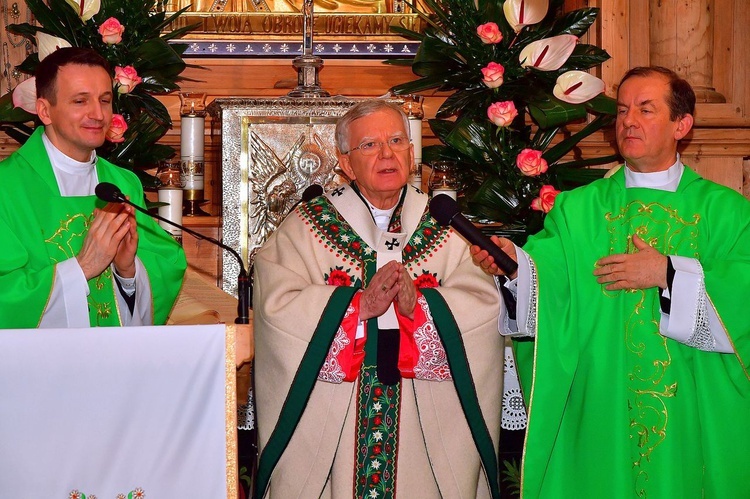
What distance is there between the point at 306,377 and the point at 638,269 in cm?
129

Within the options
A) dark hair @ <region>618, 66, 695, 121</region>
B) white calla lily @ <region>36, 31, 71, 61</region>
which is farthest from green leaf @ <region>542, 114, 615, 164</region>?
white calla lily @ <region>36, 31, 71, 61</region>

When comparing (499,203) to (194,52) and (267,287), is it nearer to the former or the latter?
(267,287)

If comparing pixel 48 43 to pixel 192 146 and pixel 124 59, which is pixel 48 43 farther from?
pixel 192 146

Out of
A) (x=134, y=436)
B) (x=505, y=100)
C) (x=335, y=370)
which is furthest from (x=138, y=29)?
(x=134, y=436)

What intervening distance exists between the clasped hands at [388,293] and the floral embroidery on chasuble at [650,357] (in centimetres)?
78

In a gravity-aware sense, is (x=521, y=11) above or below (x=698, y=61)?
above

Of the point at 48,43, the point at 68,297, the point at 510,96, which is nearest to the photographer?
the point at 68,297

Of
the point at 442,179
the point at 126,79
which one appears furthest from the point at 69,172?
the point at 442,179

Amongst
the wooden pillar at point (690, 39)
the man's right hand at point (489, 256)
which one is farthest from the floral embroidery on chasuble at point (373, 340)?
the wooden pillar at point (690, 39)

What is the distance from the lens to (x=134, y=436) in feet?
11.9

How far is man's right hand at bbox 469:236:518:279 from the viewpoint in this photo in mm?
4043

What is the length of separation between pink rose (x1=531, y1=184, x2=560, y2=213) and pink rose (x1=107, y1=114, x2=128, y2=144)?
1953 mm

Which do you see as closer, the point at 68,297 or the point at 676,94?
the point at 68,297

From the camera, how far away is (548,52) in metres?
5.66
